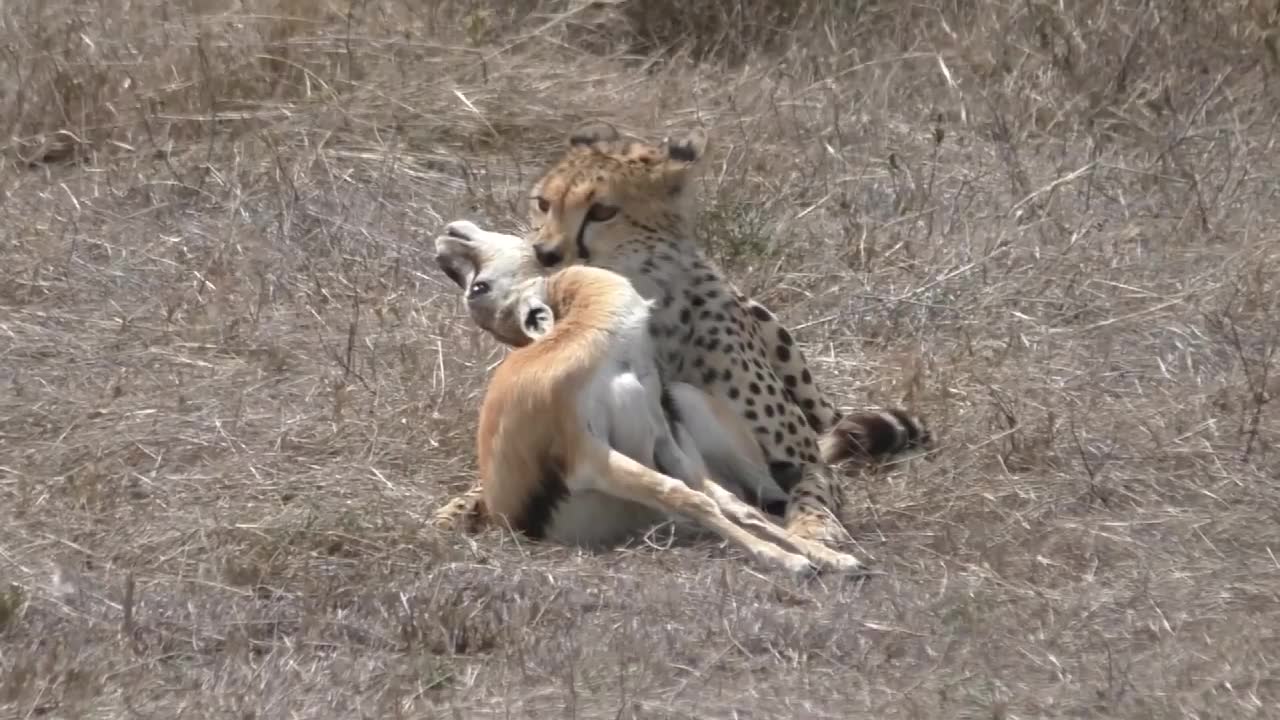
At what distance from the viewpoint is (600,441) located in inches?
160

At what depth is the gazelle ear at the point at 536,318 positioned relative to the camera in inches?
172

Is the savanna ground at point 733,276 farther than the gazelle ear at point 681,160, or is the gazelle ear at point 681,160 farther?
the gazelle ear at point 681,160

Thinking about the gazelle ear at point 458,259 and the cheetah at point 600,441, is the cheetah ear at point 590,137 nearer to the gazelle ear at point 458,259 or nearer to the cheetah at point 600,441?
the gazelle ear at point 458,259

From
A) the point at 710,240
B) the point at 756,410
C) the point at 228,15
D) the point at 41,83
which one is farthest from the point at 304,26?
the point at 756,410

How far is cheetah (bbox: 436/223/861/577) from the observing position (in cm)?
402

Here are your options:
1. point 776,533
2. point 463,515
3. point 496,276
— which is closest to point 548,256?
point 496,276

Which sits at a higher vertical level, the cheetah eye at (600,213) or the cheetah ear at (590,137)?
the cheetah ear at (590,137)

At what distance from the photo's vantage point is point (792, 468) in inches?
176

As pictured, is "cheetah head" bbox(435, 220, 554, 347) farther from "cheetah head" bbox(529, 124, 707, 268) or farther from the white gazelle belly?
the white gazelle belly

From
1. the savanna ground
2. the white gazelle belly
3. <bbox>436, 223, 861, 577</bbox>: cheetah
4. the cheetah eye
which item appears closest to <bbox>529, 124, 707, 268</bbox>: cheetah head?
the cheetah eye

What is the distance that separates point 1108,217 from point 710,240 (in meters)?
1.11

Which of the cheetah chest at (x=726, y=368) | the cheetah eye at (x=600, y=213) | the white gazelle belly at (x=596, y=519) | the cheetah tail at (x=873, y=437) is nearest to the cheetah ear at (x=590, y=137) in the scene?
the cheetah eye at (x=600, y=213)

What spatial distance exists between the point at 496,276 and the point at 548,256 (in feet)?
0.39

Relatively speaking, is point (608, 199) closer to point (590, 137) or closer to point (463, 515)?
point (590, 137)
